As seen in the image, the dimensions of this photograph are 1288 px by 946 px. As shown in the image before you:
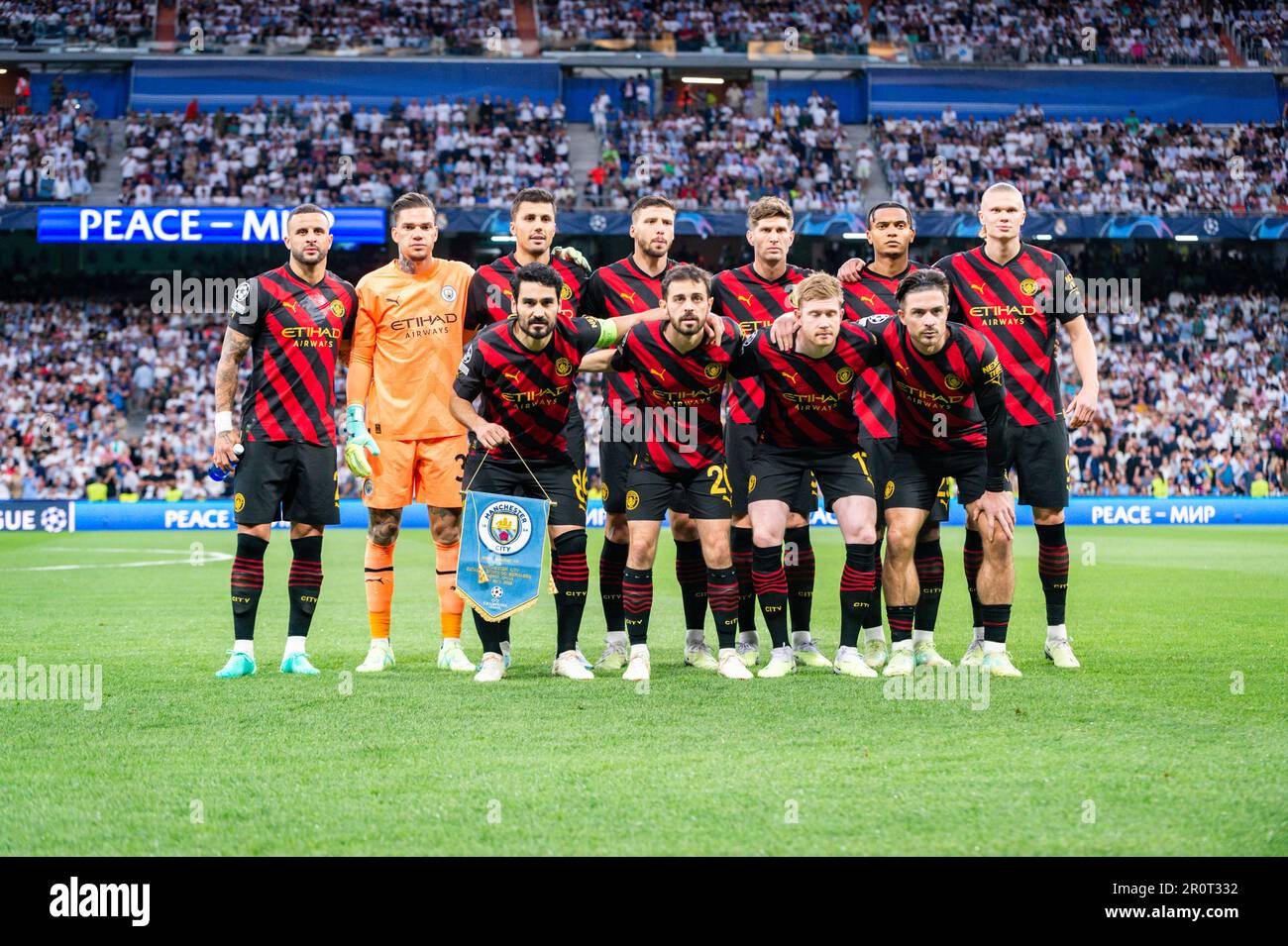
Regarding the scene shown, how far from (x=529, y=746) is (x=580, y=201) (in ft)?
89.8

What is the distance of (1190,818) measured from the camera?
3.98 metres

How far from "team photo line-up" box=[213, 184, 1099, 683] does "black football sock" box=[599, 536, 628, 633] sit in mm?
19

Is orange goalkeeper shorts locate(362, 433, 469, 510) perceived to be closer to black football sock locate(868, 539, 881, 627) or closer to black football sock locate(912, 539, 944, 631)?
black football sock locate(868, 539, 881, 627)

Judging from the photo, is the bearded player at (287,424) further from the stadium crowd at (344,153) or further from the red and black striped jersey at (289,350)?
the stadium crowd at (344,153)

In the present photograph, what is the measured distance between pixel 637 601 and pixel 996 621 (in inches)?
73.1

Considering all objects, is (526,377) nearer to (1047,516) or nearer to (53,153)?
(1047,516)

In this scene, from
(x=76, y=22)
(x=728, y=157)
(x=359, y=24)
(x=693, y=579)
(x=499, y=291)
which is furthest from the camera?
(x=359, y=24)

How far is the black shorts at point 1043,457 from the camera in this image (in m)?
7.45

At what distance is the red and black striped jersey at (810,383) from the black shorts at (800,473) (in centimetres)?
5

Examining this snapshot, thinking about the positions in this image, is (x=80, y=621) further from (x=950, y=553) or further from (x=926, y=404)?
(x=950, y=553)

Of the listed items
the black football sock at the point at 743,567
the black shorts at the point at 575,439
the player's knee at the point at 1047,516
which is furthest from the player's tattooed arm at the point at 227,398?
the player's knee at the point at 1047,516

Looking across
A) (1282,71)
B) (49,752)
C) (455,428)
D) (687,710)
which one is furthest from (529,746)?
(1282,71)

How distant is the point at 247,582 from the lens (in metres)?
7.38

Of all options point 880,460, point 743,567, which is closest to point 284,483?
point 743,567
